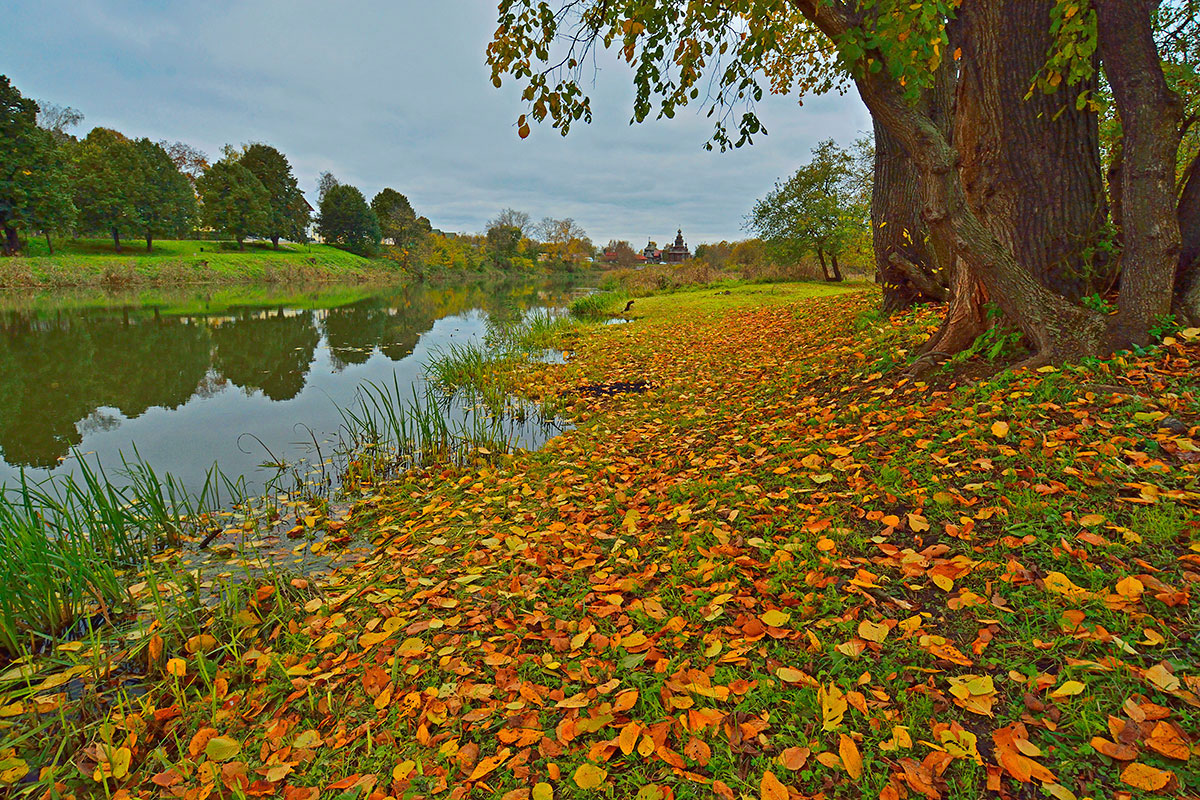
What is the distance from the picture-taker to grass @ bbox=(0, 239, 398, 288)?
24.7m

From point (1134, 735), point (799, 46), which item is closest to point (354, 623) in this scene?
point (1134, 735)

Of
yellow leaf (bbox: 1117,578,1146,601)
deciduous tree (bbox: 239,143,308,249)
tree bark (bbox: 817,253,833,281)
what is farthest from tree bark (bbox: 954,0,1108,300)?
deciduous tree (bbox: 239,143,308,249)

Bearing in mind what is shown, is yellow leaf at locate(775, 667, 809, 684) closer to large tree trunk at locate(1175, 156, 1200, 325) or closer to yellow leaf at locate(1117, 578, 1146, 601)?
yellow leaf at locate(1117, 578, 1146, 601)

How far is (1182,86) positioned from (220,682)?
7786 millimetres

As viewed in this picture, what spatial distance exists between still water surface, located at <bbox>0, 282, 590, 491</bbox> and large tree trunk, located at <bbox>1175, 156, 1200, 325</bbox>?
7333 mm

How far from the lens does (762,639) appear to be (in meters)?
2.12

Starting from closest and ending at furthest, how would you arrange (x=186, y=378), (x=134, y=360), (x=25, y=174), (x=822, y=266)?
1. (x=186, y=378)
2. (x=134, y=360)
3. (x=822, y=266)
4. (x=25, y=174)

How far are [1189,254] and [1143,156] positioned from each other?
3.04 feet

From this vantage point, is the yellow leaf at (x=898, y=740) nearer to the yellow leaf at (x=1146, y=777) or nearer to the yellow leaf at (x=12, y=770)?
the yellow leaf at (x=1146, y=777)

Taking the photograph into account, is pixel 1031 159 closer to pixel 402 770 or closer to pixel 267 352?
pixel 402 770

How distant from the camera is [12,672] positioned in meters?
2.28

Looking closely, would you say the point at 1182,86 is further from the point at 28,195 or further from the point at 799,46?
the point at 28,195

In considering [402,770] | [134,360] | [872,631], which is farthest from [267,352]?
[872,631]

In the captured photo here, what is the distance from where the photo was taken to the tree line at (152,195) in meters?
25.2
